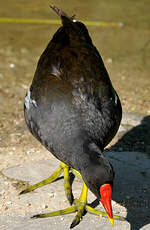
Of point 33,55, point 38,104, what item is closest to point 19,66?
point 33,55

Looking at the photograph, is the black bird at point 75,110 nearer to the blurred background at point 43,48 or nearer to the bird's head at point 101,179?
the bird's head at point 101,179

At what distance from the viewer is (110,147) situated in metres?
5.74

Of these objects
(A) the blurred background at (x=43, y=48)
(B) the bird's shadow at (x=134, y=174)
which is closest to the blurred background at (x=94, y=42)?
(A) the blurred background at (x=43, y=48)

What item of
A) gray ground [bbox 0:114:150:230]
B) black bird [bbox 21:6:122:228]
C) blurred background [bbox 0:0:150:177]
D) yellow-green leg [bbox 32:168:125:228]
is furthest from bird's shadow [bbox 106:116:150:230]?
blurred background [bbox 0:0:150:177]

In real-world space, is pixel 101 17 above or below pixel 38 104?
below

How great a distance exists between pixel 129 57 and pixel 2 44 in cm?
258

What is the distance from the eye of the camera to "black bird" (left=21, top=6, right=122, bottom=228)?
373cm

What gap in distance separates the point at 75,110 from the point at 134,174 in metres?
1.32

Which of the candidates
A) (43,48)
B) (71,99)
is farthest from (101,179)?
(43,48)

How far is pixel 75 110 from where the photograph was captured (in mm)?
4207

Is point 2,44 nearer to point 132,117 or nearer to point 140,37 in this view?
point 140,37

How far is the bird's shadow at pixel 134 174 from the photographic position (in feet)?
14.4

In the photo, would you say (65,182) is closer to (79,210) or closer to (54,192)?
(54,192)

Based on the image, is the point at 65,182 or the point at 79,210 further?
the point at 65,182
